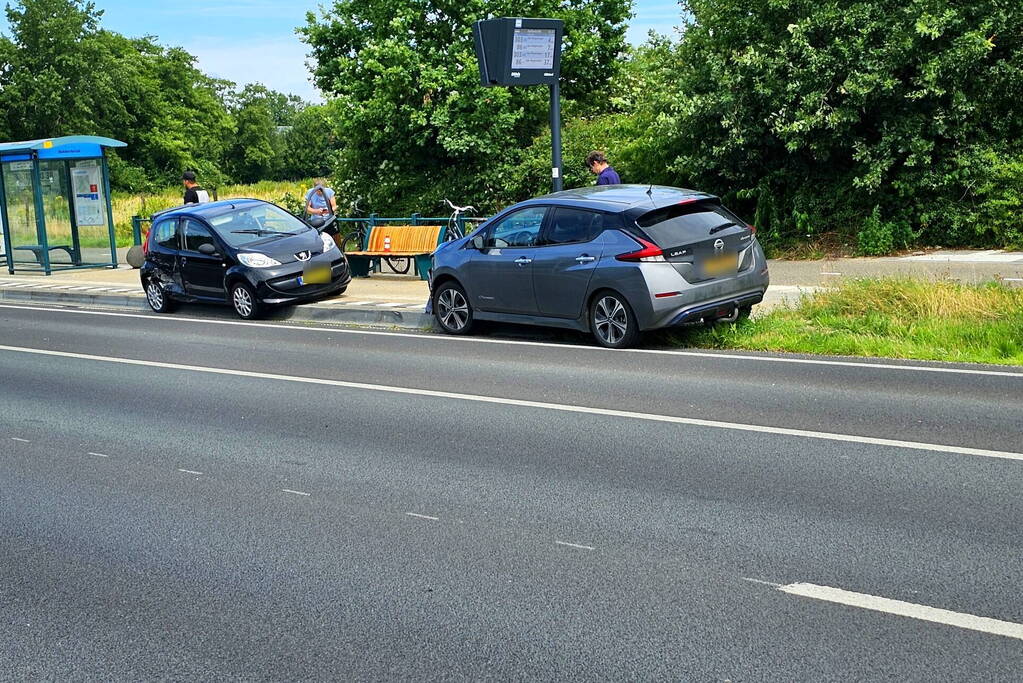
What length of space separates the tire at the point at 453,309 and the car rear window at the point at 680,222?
2.63m

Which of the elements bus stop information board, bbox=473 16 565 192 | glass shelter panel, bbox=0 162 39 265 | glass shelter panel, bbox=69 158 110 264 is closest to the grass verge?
bus stop information board, bbox=473 16 565 192

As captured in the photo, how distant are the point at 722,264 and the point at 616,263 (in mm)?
1100

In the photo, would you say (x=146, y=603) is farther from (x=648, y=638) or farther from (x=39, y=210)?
(x=39, y=210)

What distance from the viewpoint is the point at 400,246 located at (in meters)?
19.1

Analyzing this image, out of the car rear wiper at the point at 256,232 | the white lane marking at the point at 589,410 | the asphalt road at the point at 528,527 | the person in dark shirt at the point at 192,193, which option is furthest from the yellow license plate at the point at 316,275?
the asphalt road at the point at 528,527

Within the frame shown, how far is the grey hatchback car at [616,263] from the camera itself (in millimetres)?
11320

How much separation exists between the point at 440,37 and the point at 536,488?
19.4m

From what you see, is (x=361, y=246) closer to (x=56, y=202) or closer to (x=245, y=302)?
(x=245, y=302)

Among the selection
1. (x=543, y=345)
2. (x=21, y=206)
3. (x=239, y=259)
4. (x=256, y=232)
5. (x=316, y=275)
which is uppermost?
(x=21, y=206)

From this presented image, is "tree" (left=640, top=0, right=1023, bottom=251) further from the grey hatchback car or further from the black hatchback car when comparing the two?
the grey hatchback car

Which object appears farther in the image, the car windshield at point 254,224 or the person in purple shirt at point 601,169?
the car windshield at point 254,224

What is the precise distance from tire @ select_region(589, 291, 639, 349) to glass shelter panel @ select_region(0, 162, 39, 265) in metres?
16.8

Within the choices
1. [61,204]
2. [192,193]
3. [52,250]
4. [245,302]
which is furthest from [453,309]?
[52,250]

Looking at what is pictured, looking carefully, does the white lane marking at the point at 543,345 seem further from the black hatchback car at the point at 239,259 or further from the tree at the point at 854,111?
the tree at the point at 854,111
